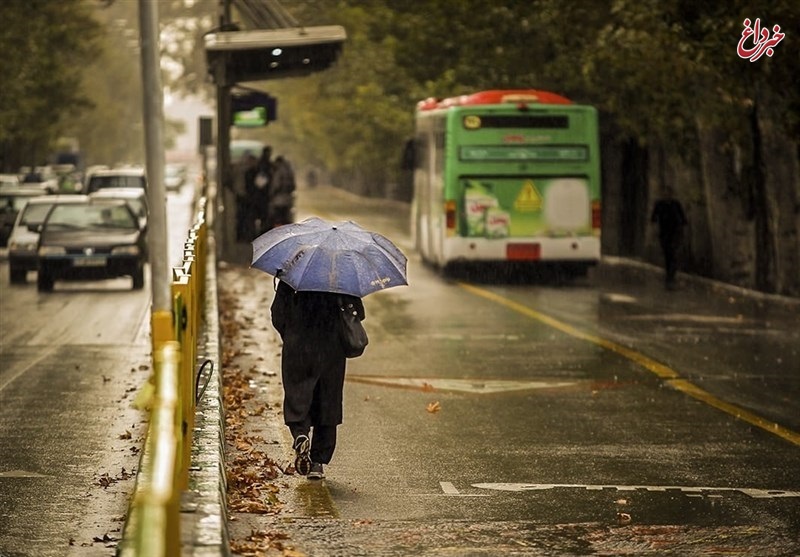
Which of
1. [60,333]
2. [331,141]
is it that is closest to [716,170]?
[60,333]

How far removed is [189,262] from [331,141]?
65422 millimetres

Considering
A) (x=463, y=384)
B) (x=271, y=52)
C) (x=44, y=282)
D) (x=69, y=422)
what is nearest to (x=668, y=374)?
(x=463, y=384)

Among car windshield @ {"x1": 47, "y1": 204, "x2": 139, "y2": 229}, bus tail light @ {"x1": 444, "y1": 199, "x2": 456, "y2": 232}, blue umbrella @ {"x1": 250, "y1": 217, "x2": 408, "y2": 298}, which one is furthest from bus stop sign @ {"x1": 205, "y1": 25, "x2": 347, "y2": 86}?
blue umbrella @ {"x1": 250, "y1": 217, "x2": 408, "y2": 298}

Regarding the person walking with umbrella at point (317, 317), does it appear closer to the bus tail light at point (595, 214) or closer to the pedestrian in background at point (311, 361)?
the pedestrian in background at point (311, 361)

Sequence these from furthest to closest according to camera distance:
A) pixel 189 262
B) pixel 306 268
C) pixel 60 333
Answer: pixel 60 333 → pixel 189 262 → pixel 306 268

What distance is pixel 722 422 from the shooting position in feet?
47.5

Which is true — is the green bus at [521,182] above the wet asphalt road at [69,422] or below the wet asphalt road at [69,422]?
above

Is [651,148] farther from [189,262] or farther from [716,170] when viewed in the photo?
[189,262]

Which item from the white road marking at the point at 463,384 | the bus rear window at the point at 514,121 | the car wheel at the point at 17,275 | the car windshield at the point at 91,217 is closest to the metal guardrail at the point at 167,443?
the white road marking at the point at 463,384

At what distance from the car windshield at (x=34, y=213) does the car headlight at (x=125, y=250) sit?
4227mm

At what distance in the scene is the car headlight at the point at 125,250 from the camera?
30.0 meters

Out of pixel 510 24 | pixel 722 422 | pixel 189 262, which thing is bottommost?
pixel 722 422

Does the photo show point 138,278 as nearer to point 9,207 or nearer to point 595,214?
point 595,214

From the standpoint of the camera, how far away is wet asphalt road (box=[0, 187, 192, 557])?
33.1 feet
